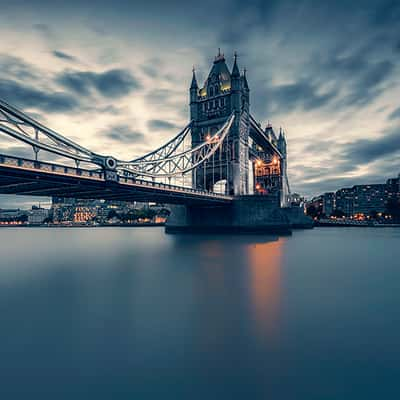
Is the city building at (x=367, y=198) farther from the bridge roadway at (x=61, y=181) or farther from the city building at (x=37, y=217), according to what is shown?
the city building at (x=37, y=217)

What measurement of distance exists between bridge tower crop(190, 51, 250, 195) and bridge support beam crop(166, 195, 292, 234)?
4559 mm

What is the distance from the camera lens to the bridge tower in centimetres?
4444

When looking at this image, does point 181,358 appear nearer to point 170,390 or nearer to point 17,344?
point 170,390

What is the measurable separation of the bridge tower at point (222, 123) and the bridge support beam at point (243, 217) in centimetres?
456

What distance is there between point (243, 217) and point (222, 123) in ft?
59.6

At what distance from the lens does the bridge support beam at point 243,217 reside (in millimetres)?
38125

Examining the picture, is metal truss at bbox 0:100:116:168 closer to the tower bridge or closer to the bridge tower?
the tower bridge

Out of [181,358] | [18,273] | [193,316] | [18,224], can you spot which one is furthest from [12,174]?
[18,224]

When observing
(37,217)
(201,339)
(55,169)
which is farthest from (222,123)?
(37,217)

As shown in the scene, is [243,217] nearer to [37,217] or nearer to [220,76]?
[220,76]

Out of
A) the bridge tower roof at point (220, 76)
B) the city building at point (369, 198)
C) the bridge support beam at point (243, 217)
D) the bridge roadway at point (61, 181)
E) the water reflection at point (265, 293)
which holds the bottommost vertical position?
the water reflection at point (265, 293)

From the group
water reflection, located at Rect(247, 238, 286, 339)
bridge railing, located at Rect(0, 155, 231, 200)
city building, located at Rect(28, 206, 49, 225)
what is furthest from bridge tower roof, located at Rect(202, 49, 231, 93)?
city building, located at Rect(28, 206, 49, 225)

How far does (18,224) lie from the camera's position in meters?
181

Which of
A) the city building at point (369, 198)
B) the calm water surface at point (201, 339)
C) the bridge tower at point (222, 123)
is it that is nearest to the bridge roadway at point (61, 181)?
the calm water surface at point (201, 339)
